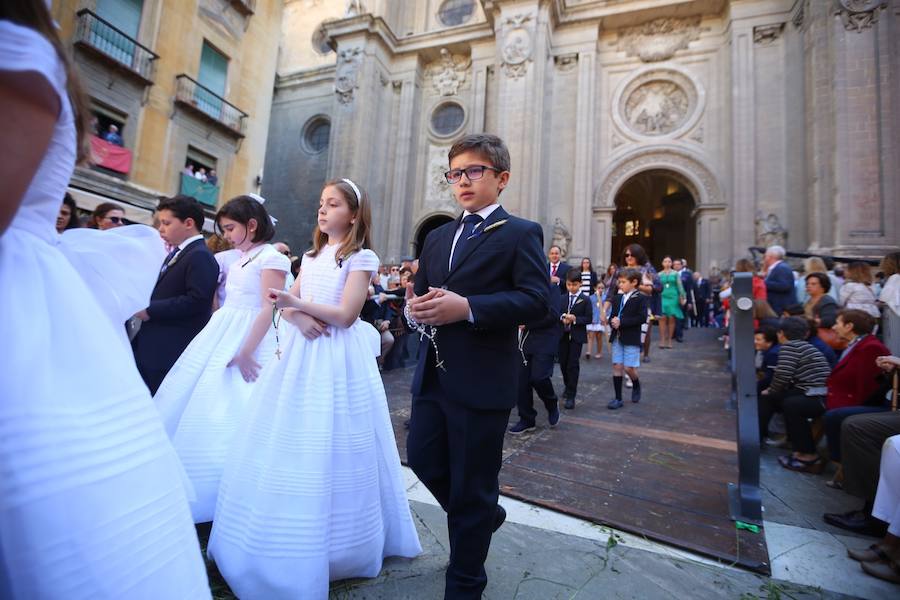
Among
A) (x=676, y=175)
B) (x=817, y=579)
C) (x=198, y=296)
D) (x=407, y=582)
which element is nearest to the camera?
(x=407, y=582)

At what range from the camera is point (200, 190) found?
14703 mm

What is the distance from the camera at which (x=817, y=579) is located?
2.30m

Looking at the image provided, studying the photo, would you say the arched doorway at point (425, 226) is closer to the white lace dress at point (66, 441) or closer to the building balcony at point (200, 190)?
the building balcony at point (200, 190)

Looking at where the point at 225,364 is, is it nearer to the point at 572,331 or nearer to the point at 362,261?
the point at 362,261

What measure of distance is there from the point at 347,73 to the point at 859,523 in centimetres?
2028

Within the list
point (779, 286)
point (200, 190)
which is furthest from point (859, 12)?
point (200, 190)

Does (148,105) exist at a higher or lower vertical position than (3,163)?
higher

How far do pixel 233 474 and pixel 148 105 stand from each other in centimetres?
1531

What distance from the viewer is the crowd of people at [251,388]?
726mm

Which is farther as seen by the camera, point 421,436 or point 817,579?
point 817,579

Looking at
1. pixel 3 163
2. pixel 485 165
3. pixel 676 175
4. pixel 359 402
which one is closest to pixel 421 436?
pixel 359 402

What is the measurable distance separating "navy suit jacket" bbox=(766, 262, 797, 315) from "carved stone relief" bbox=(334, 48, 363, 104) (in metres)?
16.6

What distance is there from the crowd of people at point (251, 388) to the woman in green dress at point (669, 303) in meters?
5.38

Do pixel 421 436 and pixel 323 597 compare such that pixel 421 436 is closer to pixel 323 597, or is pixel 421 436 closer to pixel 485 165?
pixel 323 597
